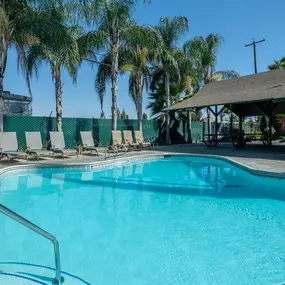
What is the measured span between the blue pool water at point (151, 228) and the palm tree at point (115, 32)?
8441 millimetres

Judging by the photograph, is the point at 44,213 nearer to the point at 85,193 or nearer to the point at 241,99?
the point at 85,193

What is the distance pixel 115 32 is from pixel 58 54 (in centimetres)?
523

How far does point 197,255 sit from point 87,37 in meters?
13.9

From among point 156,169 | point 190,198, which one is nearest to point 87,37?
point 156,169

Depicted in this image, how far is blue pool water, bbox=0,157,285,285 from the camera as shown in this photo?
3748 mm

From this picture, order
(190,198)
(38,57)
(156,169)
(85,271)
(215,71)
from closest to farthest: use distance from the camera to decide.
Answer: (85,271) < (190,198) < (156,169) < (38,57) < (215,71)

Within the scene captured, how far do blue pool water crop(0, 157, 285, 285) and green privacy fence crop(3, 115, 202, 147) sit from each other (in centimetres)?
475

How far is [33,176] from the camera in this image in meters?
10.0

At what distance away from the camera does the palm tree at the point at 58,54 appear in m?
11.9

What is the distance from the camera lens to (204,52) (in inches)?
935

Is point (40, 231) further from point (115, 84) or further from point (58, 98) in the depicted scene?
point (115, 84)

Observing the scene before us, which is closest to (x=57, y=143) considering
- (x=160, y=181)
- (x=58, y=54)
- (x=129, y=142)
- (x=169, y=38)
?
(x=58, y=54)

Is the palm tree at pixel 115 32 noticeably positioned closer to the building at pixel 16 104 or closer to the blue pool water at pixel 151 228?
the building at pixel 16 104

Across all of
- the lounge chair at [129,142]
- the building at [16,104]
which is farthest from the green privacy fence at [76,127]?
the building at [16,104]
